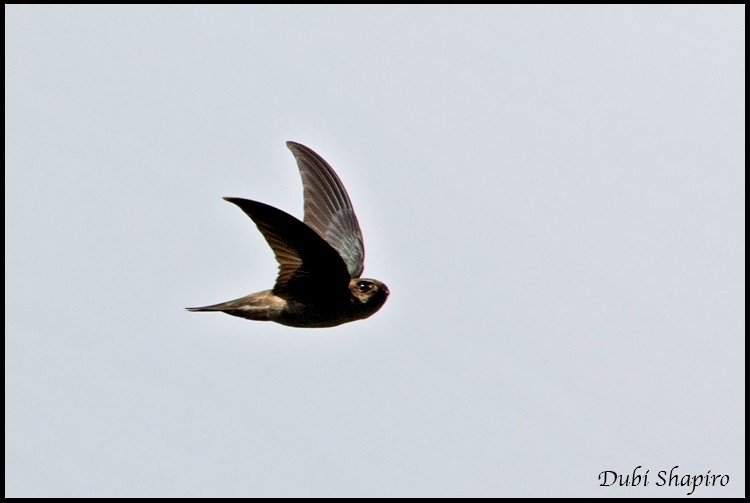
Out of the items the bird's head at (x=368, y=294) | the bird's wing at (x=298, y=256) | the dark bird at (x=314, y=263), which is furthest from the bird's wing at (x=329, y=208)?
the bird's wing at (x=298, y=256)

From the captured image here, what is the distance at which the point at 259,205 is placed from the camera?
897 cm

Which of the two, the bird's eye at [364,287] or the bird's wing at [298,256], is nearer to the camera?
the bird's wing at [298,256]

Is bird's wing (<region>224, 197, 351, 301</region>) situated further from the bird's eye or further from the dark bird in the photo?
the bird's eye

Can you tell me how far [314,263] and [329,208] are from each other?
1.77m

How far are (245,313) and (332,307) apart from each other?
2.46ft

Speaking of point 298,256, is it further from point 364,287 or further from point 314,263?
point 364,287

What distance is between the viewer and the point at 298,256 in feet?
33.1

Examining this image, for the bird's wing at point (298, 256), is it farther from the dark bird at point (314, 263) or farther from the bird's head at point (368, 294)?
the bird's head at point (368, 294)

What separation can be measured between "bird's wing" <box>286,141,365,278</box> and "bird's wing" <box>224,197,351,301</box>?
3.59 ft

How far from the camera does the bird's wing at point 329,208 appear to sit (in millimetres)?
11602

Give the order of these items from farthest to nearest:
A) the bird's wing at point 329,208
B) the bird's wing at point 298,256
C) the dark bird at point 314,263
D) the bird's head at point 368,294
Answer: the bird's wing at point 329,208 < the bird's head at point 368,294 < the dark bird at point 314,263 < the bird's wing at point 298,256

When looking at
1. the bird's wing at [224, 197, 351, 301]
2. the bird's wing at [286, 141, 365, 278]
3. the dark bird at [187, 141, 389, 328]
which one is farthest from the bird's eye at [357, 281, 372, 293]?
the bird's wing at [286, 141, 365, 278]

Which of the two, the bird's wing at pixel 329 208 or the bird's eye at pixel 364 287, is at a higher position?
the bird's wing at pixel 329 208

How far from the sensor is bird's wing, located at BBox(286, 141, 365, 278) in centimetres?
Result: 1160
